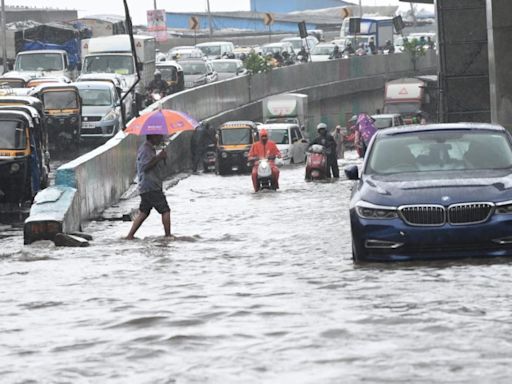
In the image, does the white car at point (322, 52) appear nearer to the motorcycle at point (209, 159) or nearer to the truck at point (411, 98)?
the truck at point (411, 98)

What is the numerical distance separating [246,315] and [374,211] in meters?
2.74

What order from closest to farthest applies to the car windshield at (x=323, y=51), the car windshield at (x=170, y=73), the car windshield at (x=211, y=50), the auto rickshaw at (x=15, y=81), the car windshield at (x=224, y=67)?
the auto rickshaw at (x=15, y=81) < the car windshield at (x=170, y=73) < the car windshield at (x=224, y=67) < the car windshield at (x=323, y=51) < the car windshield at (x=211, y=50)

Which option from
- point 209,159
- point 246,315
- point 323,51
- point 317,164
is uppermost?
point 323,51

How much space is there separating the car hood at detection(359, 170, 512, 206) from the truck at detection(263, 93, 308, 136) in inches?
1837

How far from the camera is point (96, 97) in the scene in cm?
4784

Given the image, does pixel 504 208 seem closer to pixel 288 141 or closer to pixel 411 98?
pixel 288 141

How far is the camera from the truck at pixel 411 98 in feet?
223

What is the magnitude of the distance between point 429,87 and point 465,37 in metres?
21.3

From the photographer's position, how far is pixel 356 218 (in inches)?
605

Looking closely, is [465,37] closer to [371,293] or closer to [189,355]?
[371,293]

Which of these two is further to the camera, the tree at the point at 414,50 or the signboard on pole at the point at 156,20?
the tree at the point at 414,50

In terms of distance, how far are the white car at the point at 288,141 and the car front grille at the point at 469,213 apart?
36.7m

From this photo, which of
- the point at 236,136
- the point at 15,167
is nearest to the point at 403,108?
the point at 236,136

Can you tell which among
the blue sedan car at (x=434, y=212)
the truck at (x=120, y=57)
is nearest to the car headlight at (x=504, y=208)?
the blue sedan car at (x=434, y=212)
